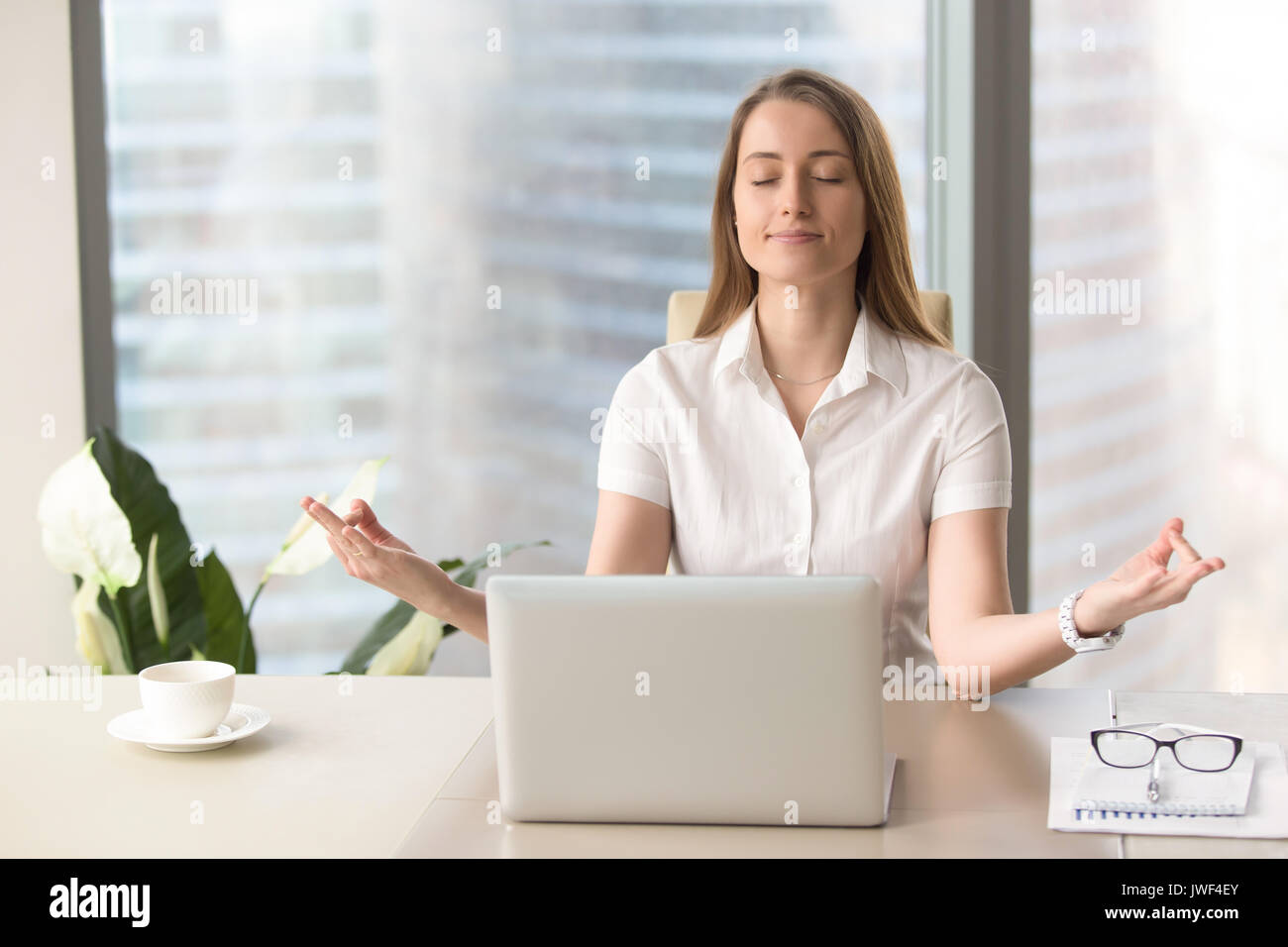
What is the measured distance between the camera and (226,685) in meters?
1.16

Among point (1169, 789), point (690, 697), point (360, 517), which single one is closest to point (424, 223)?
point (360, 517)

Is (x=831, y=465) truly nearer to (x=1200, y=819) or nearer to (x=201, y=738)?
(x=1200, y=819)

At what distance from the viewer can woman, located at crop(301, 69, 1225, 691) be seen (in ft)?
4.95

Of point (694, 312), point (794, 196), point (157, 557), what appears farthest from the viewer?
point (157, 557)

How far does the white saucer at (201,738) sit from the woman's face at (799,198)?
34.0 inches

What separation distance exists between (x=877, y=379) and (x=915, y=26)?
4.40ft

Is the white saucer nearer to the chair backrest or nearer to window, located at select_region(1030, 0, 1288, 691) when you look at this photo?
the chair backrest

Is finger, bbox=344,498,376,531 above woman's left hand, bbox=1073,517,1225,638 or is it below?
above

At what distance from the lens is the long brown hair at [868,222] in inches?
61.2

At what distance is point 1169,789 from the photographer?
954 millimetres

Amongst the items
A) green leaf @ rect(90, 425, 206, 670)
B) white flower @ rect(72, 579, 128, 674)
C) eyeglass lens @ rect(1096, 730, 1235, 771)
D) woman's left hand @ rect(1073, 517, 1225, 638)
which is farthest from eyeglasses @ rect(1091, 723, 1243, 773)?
green leaf @ rect(90, 425, 206, 670)

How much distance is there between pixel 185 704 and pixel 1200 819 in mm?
938

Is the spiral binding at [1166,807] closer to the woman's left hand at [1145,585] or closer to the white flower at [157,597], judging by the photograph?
the woman's left hand at [1145,585]

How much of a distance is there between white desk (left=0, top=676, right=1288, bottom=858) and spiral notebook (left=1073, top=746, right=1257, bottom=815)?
36mm
